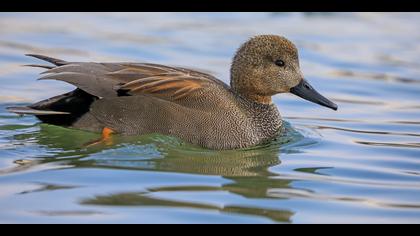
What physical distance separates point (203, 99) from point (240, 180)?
1.27 metres

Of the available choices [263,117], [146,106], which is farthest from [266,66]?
[146,106]

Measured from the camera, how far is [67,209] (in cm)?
614

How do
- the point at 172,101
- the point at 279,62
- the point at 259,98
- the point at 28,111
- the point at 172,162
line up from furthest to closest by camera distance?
the point at 259,98 < the point at 279,62 < the point at 172,101 < the point at 28,111 < the point at 172,162

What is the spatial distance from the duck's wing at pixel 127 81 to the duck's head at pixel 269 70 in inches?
13.5

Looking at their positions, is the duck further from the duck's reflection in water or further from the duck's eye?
the duck's reflection in water

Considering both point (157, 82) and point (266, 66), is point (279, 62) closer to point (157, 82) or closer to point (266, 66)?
point (266, 66)

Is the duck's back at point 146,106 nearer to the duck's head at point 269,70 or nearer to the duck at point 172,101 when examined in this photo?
the duck at point 172,101

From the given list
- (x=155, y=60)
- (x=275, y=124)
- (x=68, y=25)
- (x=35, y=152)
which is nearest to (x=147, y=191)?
(x=35, y=152)

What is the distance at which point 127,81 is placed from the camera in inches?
324

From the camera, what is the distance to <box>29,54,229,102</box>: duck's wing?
8.12m

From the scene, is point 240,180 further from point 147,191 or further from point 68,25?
point 68,25

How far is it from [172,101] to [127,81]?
16.9 inches

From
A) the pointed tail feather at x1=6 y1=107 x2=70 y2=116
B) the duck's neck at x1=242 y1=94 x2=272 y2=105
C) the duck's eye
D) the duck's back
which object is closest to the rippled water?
the duck's back

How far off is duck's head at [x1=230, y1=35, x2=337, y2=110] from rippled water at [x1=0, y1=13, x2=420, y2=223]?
0.48m
